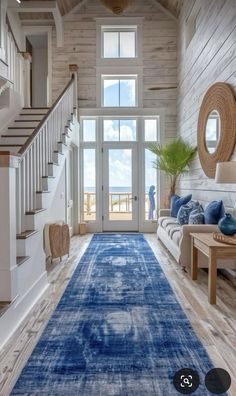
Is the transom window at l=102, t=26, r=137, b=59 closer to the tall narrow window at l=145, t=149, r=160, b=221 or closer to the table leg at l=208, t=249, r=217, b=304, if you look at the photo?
the tall narrow window at l=145, t=149, r=160, b=221

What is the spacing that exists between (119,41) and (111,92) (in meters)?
1.28

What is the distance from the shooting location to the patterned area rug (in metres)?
1.79

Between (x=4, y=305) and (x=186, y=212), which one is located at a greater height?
(x=186, y=212)

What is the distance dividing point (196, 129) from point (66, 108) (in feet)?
8.44

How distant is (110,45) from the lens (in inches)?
294

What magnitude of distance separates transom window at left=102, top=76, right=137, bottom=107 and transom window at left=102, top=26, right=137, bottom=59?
55 centimetres

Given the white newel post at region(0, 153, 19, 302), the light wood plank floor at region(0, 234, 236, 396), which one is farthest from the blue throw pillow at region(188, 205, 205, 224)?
the white newel post at region(0, 153, 19, 302)

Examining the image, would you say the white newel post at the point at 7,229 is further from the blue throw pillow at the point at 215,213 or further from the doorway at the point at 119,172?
the doorway at the point at 119,172

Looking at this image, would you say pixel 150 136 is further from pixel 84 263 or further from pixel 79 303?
pixel 79 303

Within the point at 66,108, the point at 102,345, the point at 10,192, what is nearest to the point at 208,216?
the point at 102,345

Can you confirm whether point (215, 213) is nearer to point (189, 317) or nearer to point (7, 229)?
point (189, 317)

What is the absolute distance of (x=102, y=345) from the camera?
86.7 inches

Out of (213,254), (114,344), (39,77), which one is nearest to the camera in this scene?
(114,344)

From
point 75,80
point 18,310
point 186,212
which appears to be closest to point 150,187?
point 186,212
